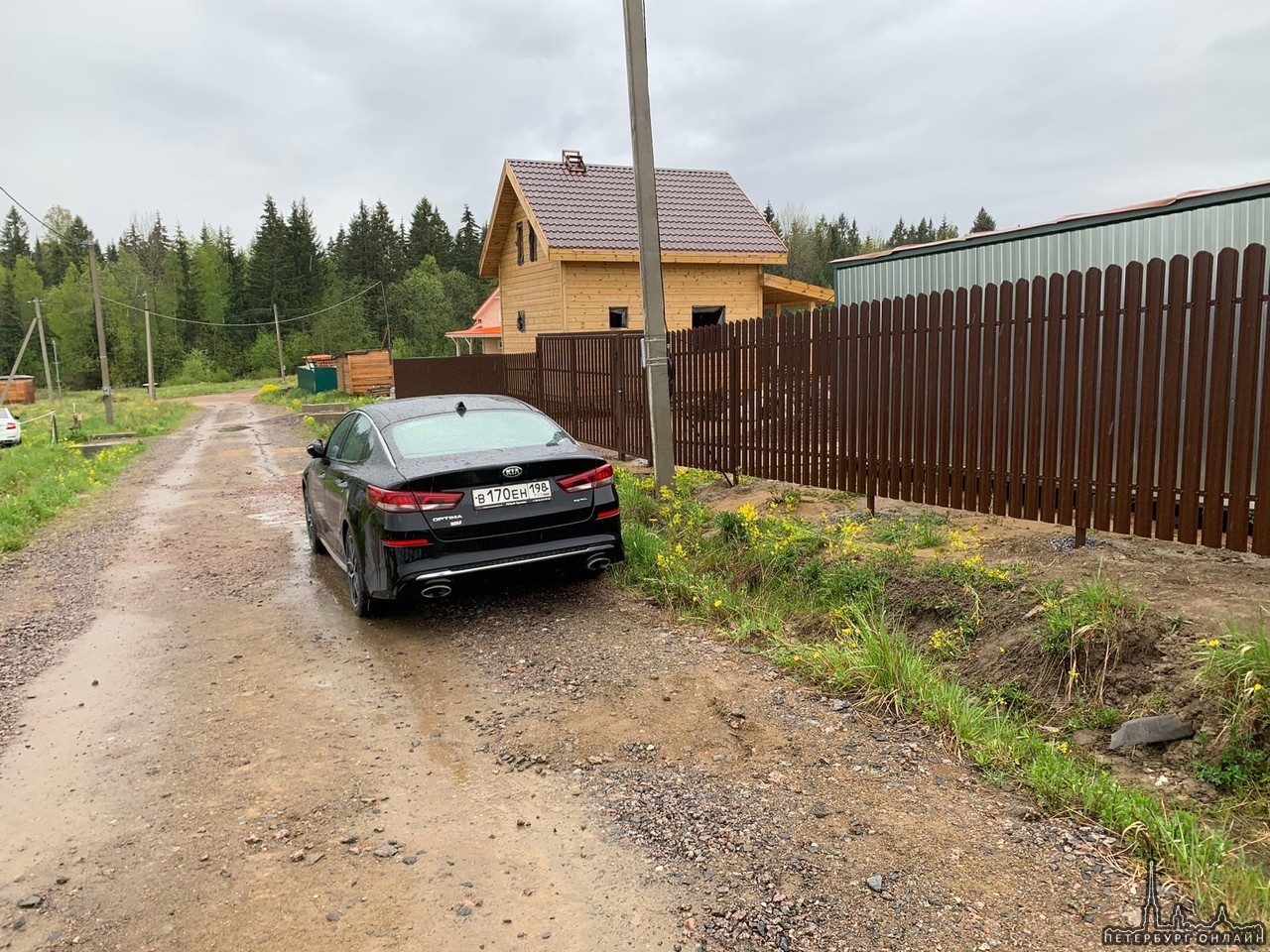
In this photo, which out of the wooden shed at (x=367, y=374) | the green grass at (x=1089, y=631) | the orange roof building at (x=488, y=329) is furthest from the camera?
the wooden shed at (x=367, y=374)

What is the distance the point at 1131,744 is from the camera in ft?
12.1

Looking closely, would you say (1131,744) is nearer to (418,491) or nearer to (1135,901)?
(1135,901)

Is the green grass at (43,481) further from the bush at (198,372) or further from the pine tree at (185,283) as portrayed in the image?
the pine tree at (185,283)

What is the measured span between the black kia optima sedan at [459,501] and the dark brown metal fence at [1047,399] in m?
2.50

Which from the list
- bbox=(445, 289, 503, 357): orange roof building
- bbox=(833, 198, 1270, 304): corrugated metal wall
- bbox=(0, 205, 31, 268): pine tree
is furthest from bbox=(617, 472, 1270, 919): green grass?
bbox=(0, 205, 31, 268): pine tree

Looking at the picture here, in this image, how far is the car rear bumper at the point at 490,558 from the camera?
5305mm

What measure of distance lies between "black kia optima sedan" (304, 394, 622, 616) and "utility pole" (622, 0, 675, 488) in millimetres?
2174

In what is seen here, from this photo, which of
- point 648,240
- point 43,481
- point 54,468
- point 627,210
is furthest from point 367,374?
point 648,240

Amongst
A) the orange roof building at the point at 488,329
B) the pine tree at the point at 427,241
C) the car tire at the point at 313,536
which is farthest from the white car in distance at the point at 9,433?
the pine tree at the point at 427,241

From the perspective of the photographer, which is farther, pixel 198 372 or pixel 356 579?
pixel 198 372

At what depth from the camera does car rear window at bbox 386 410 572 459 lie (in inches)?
233

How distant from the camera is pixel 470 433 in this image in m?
6.14

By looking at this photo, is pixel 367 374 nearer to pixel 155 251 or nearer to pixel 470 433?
pixel 470 433

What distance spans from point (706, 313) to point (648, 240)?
42.8 ft
